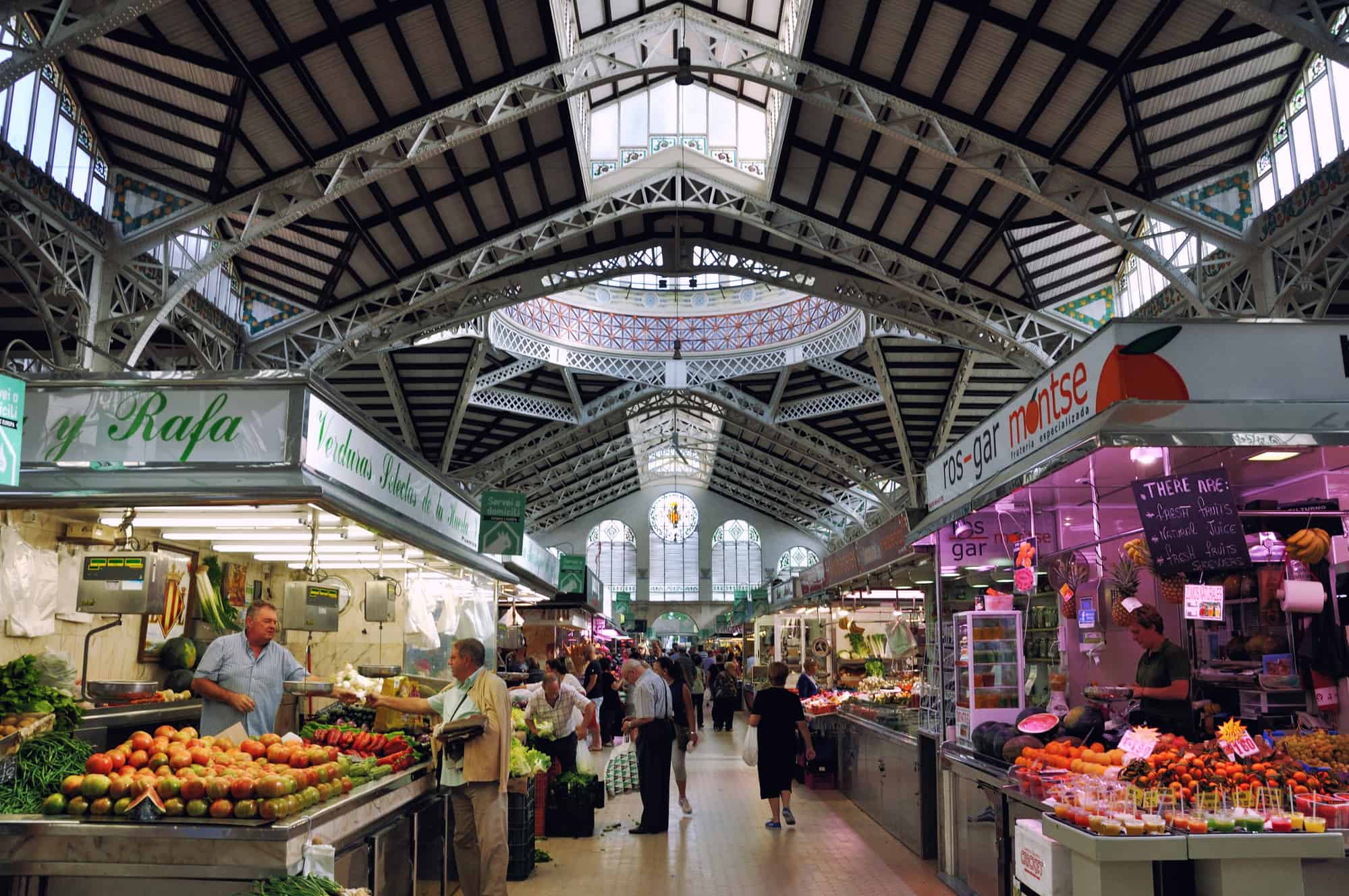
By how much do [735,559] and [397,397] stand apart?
22954mm

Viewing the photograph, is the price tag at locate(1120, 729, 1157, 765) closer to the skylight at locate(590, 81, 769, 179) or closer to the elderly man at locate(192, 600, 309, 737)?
the elderly man at locate(192, 600, 309, 737)

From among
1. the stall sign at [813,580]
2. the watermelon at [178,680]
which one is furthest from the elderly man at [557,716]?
the stall sign at [813,580]

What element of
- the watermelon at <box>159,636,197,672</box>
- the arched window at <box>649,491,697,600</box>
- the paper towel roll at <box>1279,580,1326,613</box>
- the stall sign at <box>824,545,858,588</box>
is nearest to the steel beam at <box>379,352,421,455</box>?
the stall sign at <box>824,545,858,588</box>

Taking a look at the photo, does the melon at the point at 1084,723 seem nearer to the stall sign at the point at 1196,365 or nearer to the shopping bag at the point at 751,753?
the stall sign at the point at 1196,365

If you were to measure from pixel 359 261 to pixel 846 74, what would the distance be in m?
7.61

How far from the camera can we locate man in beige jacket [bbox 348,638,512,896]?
4.98 metres

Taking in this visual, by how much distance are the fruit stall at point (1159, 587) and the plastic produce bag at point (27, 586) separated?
5612 mm

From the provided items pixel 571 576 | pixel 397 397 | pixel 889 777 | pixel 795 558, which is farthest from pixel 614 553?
Result: pixel 889 777

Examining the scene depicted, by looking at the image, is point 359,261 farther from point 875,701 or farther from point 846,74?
point 875,701

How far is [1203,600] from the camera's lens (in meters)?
5.01

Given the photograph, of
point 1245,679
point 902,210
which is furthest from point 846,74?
point 1245,679

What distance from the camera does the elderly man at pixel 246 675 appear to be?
504 centimetres

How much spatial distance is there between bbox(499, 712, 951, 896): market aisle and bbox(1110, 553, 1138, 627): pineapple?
2019 mm

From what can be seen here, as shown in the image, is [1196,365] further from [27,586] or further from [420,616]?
[27,586]
